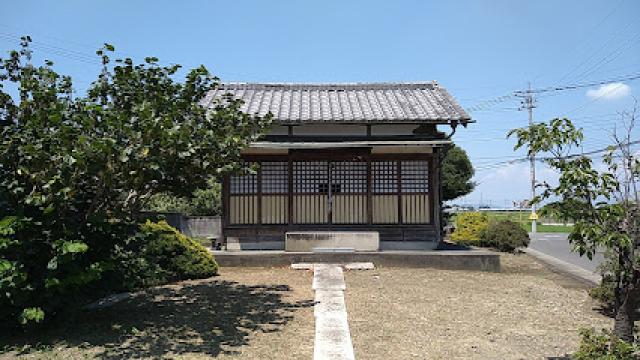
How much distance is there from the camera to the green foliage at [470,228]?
1756cm

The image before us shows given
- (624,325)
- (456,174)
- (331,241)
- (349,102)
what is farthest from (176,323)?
(456,174)

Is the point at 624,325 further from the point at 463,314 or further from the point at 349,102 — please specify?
the point at 349,102

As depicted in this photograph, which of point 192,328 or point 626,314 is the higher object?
point 626,314

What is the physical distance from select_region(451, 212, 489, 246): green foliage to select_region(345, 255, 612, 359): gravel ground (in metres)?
6.14

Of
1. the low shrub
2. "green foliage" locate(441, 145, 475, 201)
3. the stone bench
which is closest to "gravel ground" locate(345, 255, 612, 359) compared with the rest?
the stone bench

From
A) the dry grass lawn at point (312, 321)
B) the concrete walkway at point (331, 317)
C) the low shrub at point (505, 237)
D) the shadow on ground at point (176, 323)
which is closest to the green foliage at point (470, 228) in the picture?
the low shrub at point (505, 237)

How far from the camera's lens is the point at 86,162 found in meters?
5.36

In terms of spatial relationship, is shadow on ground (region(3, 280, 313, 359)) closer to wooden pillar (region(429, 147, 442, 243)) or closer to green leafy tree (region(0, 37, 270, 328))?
green leafy tree (region(0, 37, 270, 328))

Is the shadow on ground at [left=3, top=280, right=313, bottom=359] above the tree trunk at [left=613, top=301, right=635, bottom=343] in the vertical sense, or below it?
below

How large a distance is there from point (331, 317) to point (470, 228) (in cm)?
1244

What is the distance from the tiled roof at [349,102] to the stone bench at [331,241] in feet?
10.4

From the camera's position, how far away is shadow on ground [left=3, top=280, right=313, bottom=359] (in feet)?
19.1

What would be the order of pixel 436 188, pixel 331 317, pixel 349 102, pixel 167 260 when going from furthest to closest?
1. pixel 349 102
2. pixel 436 188
3. pixel 167 260
4. pixel 331 317

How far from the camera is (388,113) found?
13.4 m
